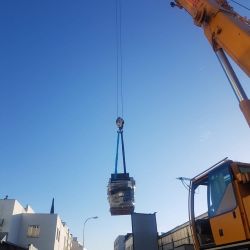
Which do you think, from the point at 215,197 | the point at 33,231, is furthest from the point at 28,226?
the point at 215,197

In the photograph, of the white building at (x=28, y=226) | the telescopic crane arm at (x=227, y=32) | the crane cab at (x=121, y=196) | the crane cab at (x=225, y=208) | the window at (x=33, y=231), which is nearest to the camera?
the crane cab at (x=225, y=208)

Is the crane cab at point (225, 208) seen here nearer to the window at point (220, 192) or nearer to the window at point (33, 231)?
the window at point (220, 192)

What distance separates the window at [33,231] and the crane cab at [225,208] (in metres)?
37.1

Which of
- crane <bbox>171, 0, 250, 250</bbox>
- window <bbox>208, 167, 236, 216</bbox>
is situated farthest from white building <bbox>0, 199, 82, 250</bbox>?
window <bbox>208, 167, 236, 216</bbox>

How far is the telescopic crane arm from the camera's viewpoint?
6945mm

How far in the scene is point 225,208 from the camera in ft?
19.1

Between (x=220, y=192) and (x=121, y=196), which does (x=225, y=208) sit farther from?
(x=121, y=196)

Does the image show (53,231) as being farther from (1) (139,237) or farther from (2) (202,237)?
(2) (202,237)

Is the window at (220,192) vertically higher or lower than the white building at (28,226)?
lower

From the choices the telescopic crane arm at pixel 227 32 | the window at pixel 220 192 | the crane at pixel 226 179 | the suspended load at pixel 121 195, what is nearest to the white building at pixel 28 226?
the suspended load at pixel 121 195

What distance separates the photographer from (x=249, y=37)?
22.4 ft

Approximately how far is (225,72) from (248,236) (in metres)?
4.27

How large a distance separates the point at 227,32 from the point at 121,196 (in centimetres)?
617

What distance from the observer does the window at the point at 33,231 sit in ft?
128
